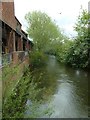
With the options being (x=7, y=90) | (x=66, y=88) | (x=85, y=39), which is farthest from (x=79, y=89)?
(x=85, y=39)

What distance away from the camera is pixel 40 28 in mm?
41781

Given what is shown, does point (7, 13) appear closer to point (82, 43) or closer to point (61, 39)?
point (82, 43)

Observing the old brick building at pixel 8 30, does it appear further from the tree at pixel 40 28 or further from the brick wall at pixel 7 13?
the tree at pixel 40 28

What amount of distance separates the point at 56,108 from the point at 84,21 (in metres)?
14.8

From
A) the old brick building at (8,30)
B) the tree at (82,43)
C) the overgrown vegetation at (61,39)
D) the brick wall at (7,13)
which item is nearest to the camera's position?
the old brick building at (8,30)

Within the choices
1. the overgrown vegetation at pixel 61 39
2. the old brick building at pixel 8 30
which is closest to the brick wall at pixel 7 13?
the old brick building at pixel 8 30

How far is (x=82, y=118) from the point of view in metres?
9.04

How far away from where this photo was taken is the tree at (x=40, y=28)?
137 ft

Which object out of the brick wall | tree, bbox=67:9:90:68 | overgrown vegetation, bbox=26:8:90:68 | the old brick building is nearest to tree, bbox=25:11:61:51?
overgrown vegetation, bbox=26:8:90:68

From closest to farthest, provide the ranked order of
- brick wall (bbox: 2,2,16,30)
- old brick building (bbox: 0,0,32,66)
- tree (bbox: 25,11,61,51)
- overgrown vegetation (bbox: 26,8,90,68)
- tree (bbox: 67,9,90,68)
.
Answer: old brick building (bbox: 0,0,32,66)
brick wall (bbox: 2,2,16,30)
tree (bbox: 67,9,90,68)
overgrown vegetation (bbox: 26,8,90,68)
tree (bbox: 25,11,61,51)

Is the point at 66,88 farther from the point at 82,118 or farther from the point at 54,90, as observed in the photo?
the point at 82,118

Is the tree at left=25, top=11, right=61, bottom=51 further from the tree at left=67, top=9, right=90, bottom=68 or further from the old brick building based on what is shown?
the old brick building

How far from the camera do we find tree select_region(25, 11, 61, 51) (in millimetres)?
41625

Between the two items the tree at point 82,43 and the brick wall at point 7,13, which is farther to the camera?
the tree at point 82,43
